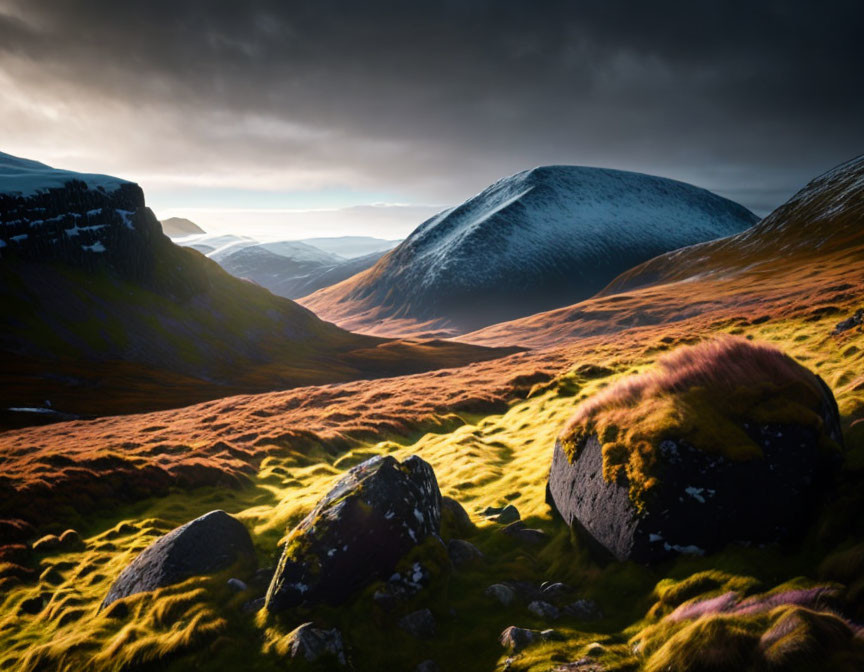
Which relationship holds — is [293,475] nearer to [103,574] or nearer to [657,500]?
[103,574]

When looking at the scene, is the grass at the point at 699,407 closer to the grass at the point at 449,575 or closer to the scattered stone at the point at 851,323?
the grass at the point at 449,575

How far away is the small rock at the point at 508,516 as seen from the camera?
1441 centimetres

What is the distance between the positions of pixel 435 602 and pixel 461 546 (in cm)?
214

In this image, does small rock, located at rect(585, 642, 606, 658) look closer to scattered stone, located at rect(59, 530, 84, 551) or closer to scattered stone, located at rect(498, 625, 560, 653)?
scattered stone, located at rect(498, 625, 560, 653)

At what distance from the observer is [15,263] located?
105 metres

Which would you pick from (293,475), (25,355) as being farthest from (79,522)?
(25,355)

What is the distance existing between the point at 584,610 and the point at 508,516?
17.2 feet

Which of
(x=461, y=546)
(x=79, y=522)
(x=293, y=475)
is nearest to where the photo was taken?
(x=461, y=546)

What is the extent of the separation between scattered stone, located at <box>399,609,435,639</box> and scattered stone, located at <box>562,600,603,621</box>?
2939mm

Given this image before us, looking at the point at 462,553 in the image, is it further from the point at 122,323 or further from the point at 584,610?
the point at 122,323

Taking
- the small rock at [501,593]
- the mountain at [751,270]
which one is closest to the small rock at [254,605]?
the small rock at [501,593]

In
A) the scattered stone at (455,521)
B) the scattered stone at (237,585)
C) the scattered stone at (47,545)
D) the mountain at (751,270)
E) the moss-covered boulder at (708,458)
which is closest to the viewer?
the moss-covered boulder at (708,458)

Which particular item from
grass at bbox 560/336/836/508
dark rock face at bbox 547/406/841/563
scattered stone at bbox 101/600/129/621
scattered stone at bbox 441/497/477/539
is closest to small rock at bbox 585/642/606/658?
dark rock face at bbox 547/406/841/563

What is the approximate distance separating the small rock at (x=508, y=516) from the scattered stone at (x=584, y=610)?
4701 millimetres
